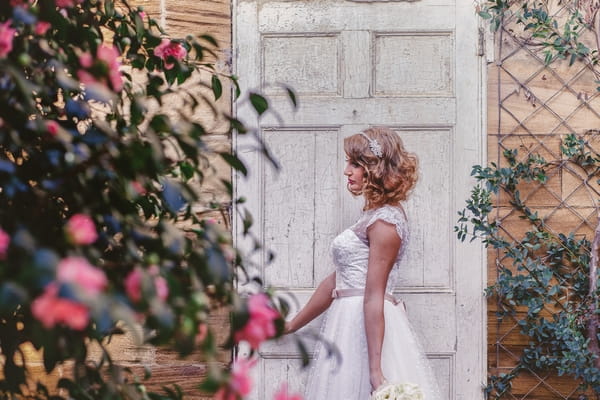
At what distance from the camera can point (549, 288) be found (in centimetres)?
348

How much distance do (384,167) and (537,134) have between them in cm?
91

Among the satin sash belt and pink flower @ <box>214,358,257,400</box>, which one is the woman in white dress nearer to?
the satin sash belt

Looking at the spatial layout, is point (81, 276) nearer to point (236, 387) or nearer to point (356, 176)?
point (236, 387)

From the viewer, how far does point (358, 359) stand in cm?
300

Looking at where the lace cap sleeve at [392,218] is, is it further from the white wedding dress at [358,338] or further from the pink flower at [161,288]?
the pink flower at [161,288]

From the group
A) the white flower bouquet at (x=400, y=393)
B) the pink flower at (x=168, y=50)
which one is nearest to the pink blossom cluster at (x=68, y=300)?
the pink flower at (x=168, y=50)

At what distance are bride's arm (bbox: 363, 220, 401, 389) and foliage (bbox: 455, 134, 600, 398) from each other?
585 mm

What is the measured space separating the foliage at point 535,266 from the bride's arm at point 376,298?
0.59 metres

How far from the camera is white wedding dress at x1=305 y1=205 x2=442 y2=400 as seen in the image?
297cm

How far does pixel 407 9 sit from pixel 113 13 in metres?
1.96

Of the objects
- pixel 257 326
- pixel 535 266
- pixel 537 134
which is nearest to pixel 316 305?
pixel 535 266

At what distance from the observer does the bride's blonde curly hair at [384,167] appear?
119 inches

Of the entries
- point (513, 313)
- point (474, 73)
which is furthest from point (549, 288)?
point (474, 73)

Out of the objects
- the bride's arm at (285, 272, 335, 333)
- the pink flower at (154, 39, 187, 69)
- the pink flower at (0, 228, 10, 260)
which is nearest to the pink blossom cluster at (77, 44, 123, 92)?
the pink flower at (0, 228, 10, 260)
